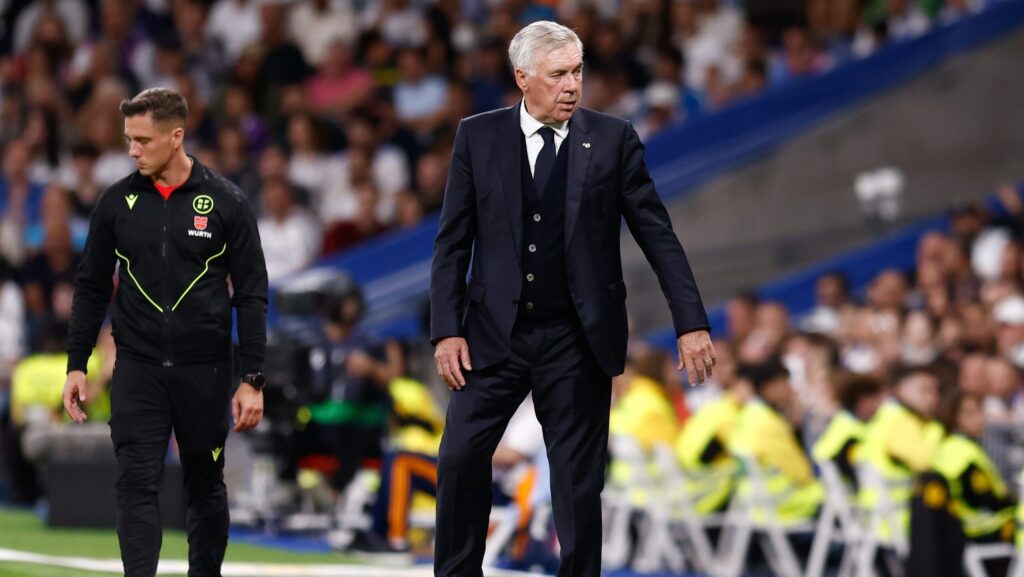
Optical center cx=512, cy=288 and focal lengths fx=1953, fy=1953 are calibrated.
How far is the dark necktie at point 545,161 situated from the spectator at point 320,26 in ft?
45.0

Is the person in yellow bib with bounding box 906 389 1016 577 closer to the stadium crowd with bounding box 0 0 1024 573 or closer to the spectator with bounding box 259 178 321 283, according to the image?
the stadium crowd with bounding box 0 0 1024 573

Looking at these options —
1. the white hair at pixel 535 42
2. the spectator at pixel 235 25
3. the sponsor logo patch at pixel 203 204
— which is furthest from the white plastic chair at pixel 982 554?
the spectator at pixel 235 25

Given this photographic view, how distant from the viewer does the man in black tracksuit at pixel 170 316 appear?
7363mm

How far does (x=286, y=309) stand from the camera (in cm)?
1427

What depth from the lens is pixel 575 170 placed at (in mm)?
6879

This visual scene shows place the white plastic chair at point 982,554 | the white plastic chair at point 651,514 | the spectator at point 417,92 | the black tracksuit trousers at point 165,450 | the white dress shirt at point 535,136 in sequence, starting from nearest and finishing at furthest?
the white dress shirt at point 535,136 → the black tracksuit trousers at point 165,450 → the white plastic chair at point 982,554 → the white plastic chair at point 651,514 → the spectator at point 417,92

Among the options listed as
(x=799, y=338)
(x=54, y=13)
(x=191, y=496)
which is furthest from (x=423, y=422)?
(x=54, y=13)

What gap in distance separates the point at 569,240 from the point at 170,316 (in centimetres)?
161

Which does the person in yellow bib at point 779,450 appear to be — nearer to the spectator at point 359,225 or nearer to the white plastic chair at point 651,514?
the white plastic chair at point 651,514

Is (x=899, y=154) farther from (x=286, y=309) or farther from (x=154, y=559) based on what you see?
(x=154, y=559)

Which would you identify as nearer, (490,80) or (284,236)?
(284,236)

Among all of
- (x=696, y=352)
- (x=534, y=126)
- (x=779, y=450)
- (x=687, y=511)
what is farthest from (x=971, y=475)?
(x=534, y=126)

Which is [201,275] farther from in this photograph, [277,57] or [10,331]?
[277,57]

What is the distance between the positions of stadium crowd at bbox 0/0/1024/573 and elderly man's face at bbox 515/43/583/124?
455cm
